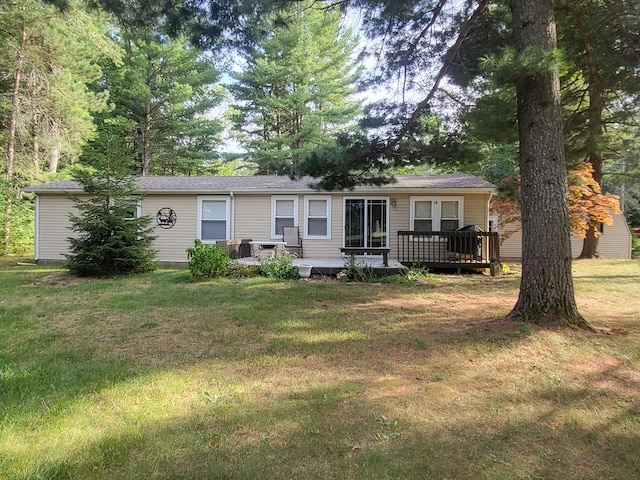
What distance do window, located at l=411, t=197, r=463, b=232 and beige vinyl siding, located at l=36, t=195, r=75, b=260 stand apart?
1080 cm

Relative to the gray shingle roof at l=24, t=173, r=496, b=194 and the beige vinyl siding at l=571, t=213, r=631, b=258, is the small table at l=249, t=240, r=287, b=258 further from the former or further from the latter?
the beige vinyl siding at l=571, t=213, r=631, b=258

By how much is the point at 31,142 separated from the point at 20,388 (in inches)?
688

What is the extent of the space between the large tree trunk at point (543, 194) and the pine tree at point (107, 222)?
8.17 meters

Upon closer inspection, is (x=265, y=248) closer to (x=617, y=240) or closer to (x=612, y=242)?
(x=612, y=242)

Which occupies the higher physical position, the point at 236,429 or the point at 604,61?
the point at 604,61

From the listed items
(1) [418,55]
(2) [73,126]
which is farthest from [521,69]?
(2) [73,126]

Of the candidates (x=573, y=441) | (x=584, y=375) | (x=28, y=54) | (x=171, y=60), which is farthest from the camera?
(x=171, y=60)

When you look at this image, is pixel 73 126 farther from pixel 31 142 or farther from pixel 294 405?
pixel 294 405

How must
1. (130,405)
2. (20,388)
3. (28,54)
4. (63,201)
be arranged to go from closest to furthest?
1. (130,405)
2. (20,388)
3. (63,201)
4. (28,54)

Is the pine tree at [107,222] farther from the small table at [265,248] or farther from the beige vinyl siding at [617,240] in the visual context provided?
the beige vinyl siding at [617,240]

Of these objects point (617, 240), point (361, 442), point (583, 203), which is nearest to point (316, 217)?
point (583, 203)

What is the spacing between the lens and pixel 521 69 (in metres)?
3.91

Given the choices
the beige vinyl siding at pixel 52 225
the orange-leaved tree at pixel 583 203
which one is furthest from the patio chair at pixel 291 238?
the orange-leaved tree at pixel 583 203

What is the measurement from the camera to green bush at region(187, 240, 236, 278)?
8078 millimetres
